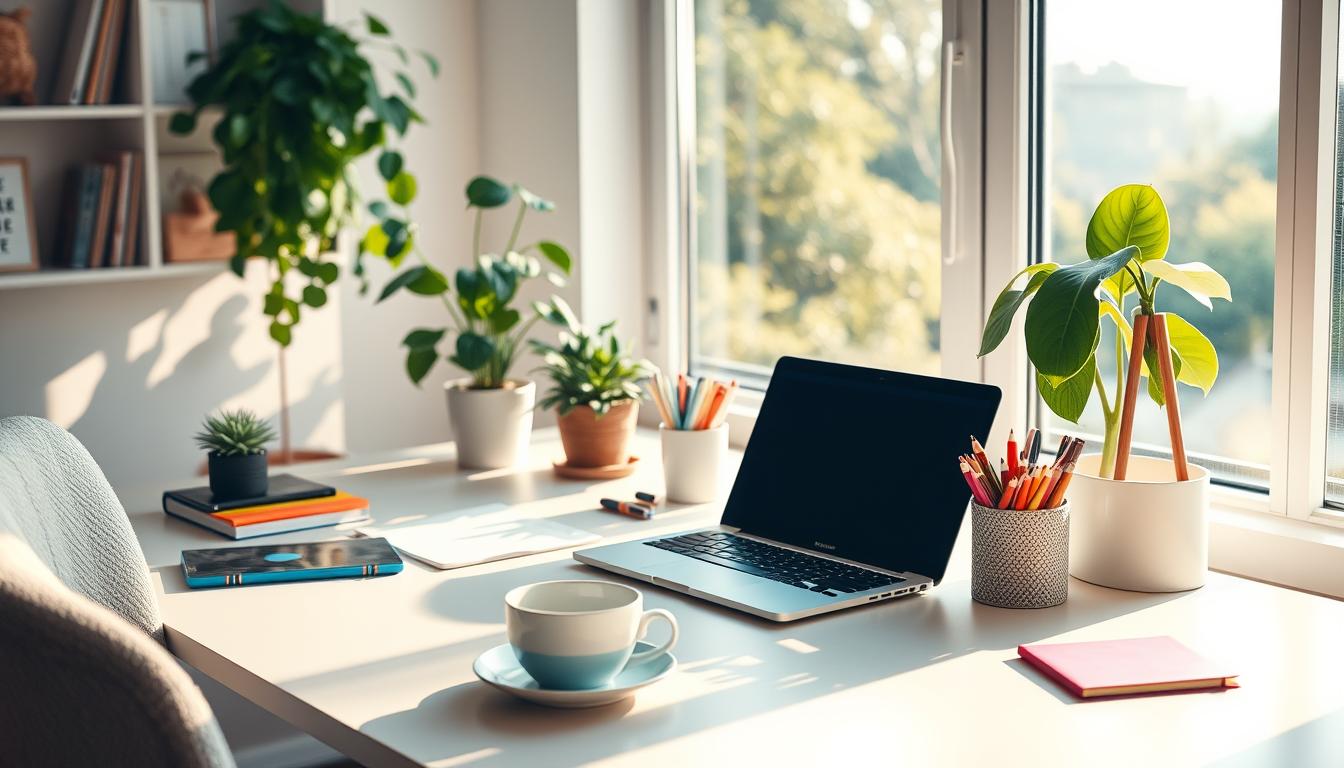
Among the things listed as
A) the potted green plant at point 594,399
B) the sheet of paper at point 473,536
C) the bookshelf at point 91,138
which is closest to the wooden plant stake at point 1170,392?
the sheet of paper at point 473,536

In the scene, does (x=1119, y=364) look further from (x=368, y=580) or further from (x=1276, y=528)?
(x=368, y=580)

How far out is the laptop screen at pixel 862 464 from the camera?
57.2 inches

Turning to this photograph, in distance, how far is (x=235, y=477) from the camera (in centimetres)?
176

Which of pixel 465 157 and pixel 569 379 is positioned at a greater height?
pixel 465 157

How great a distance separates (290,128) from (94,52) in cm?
37

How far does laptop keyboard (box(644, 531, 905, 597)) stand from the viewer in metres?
1.41

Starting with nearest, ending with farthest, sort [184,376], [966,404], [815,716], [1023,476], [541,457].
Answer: [815,716]
[1023,476]
[966,404]
[541,457]
[184,376]

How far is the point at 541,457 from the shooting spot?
7.11ft

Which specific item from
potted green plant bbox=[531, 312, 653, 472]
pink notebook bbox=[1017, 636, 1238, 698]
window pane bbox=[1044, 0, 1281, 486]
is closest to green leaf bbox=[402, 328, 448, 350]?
potted green plant bbox=[531, 312, 653, 472]

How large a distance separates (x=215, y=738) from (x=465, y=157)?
2.22 m

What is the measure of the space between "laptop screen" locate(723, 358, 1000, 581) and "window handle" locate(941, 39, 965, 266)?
40 centimetres

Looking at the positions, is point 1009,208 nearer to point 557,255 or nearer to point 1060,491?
point 1060,491

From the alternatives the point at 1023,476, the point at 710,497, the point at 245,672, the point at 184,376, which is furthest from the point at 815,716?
the point at 184,376

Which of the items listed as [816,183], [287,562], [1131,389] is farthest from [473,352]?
[1131,389]
